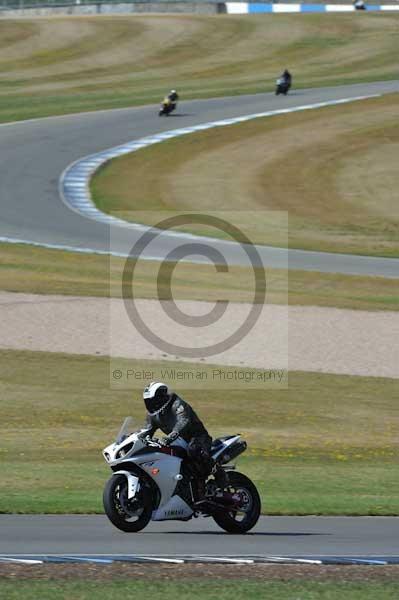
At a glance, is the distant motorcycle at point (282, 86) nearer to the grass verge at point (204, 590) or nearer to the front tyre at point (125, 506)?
the front tyre at point (125, 506)

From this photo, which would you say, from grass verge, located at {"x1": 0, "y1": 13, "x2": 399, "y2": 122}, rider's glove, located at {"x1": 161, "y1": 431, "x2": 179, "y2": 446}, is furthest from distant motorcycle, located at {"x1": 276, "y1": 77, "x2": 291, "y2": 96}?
rider's glove, located at {"x1": 161, "y1": 431, "x2": 179, "y2": 446}

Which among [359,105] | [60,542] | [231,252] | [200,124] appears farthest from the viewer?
[359,105]

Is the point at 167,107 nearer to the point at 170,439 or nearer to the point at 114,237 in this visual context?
the point at 114,237

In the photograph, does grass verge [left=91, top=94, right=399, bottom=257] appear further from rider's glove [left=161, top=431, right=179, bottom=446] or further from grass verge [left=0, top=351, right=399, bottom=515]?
rider's glove [left=161, top=431, right=179, bottom=446]

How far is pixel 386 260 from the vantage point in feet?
125

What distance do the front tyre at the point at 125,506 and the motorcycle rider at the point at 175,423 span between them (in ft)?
2.00

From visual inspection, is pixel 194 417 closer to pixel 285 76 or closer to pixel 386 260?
pixel 386 260

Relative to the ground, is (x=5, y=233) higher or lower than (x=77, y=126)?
lower

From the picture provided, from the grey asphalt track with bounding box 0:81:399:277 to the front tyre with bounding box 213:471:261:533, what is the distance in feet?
73.0

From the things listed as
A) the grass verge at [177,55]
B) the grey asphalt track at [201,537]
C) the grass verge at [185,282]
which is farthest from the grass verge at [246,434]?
the grass verge at [177,55]

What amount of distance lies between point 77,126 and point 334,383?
3653 centimetres

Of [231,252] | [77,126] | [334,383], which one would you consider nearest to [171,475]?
[334,383]

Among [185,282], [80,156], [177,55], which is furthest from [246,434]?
[177,55]

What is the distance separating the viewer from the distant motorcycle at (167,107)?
195ft
